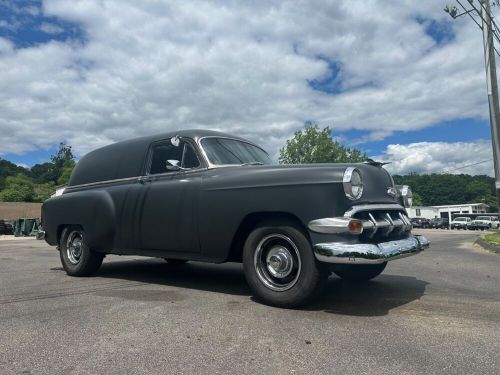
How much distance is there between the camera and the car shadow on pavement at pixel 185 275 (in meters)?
5.57

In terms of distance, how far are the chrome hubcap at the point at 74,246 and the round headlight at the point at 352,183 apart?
4354mm

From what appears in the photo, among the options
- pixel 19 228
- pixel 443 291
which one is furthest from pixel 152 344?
pixel 19 228

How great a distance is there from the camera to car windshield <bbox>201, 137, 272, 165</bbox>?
5.38 meters

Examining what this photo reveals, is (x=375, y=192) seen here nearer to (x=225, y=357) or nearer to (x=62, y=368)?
(x=225, y=357)

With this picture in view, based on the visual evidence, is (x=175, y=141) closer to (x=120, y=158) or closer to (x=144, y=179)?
(x=144, y=179)

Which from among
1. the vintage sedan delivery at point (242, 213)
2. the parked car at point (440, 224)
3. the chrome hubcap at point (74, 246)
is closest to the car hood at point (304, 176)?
the vintage sedan delivery at point (242, 213)

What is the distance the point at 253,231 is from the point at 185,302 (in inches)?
41.1

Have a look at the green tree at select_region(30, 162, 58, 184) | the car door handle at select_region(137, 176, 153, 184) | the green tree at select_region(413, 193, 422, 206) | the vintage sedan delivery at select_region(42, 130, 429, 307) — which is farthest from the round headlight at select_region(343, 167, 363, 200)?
the green tree at select_region(30, 162, 58, 184)

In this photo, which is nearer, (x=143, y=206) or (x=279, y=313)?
(x=279, y=313)

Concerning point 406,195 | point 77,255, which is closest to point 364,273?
point 406,195

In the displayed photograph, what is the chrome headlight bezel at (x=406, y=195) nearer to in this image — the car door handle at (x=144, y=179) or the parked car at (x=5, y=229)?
the car door handle at (x=144, y=179)

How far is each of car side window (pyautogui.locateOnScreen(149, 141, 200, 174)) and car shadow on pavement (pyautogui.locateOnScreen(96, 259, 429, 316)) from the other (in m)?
1.54

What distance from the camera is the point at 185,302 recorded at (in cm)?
462

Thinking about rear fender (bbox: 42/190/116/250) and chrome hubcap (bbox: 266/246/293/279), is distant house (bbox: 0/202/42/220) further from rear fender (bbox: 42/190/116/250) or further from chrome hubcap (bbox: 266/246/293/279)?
chrome hubcap (bbox: 266/246/293/279)
